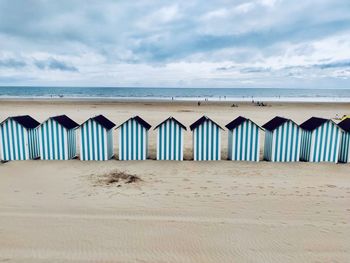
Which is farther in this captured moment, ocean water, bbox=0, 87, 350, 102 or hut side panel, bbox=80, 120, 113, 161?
ocean water, bbox=0, 87, 350, 102

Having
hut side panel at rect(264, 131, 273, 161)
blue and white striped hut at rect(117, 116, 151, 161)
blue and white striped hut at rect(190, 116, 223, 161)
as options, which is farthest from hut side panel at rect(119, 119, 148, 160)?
hut side panel at rect(264, 131, 273, 161)

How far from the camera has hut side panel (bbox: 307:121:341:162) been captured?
33.8ft

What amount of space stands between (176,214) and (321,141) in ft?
23.0

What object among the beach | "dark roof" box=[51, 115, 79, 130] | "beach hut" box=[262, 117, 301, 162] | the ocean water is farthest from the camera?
the ocean water

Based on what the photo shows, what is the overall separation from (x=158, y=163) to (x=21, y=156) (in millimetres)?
5346

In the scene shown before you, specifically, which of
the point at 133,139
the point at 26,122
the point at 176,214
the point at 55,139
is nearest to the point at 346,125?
the point at 176,214

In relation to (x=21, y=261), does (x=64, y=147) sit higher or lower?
higher

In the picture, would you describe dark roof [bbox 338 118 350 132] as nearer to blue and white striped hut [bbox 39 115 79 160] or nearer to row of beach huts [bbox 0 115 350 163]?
row of beach huts [bbox 0 115 350 163]

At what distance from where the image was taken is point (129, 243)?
536 cm

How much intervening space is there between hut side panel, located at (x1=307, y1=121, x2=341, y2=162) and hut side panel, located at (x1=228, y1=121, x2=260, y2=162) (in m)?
2.10

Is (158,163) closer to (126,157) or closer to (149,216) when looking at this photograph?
(126,157)

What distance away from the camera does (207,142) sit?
1064cm

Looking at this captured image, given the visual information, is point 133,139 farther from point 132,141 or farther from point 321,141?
point 321,141

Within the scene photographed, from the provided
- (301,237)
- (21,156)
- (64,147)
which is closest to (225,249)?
(301,237)
